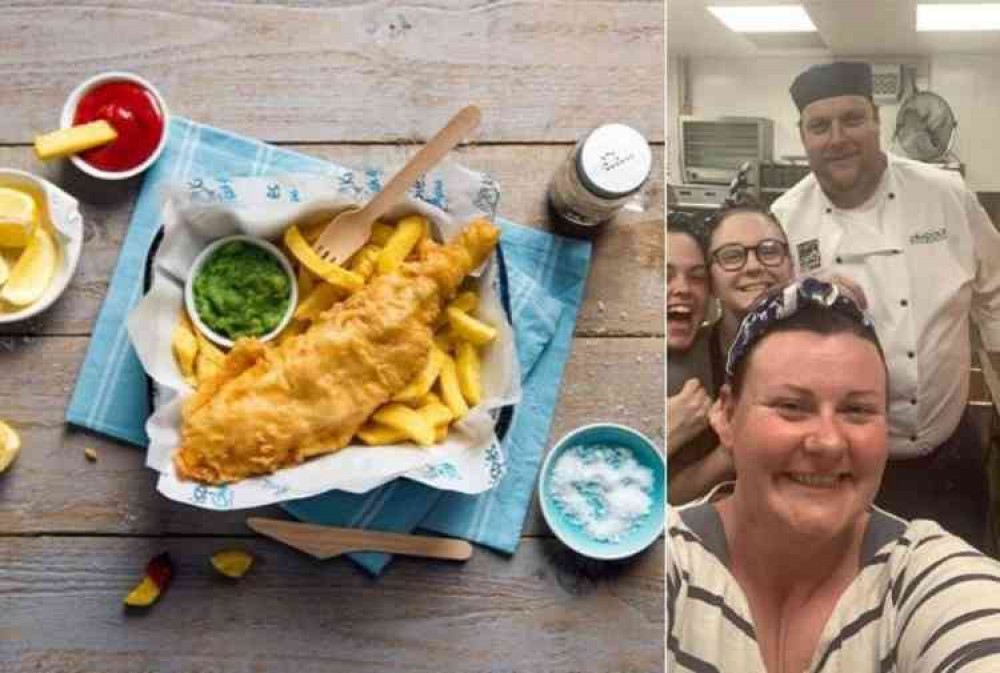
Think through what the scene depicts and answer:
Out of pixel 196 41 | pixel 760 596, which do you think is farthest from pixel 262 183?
pixel 760 596

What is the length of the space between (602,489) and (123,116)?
0.59m

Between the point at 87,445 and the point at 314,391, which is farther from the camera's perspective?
the point at 87,445

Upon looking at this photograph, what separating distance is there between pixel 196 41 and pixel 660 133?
0.48 meters

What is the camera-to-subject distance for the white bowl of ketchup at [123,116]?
3.69 feet

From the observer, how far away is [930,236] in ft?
3.59

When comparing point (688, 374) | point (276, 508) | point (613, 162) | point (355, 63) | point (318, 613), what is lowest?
point (318, 613)

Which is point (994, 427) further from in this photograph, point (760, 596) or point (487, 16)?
point (487, 16)

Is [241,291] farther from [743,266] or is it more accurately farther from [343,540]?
[743,266]

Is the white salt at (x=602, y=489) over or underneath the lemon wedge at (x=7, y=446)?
underneath

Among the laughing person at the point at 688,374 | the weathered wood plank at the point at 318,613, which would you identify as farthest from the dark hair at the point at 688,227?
the weathered wood plank at the point at 318,613

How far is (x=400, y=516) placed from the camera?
43.4 inches

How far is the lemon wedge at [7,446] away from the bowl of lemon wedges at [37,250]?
0.34 feet

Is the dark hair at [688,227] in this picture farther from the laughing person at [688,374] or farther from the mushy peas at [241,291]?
the mushy peas at [241,291]

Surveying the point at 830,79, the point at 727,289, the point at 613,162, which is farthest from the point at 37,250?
the point at 830,79
